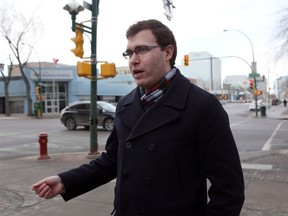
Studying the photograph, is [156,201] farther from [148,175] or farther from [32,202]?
[32,202]

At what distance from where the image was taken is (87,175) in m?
2.48

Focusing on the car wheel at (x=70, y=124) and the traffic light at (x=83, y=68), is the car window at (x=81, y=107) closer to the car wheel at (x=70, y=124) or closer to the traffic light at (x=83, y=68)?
the car wheel at (x=70, y=124)

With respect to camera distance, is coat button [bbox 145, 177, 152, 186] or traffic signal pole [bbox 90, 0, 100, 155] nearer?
coat button [bbox 145, 177, 152, 186]

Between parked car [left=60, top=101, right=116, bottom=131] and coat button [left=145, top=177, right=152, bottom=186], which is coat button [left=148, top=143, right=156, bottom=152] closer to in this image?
coat button [left=145, top=177, right=152, bottom=186]

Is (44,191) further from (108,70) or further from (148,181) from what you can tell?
(108,70)

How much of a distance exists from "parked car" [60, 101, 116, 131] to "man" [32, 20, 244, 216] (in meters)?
18.0

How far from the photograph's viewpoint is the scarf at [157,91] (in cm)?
215

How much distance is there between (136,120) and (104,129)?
18.7 metres

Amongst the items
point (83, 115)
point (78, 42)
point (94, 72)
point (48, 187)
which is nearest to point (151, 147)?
point (48, 187)

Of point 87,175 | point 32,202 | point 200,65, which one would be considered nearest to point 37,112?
point 32,202

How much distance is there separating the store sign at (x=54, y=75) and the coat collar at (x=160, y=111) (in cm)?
4749

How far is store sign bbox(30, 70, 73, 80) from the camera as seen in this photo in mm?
48594

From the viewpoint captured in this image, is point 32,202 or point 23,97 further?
point 23,97

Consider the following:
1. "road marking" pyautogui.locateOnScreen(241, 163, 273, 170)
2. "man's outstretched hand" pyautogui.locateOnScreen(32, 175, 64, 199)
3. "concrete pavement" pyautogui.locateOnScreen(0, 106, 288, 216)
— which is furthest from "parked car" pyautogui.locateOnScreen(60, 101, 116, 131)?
"man's outstretched hand" pyautogui.locateOnScreen(32, 175, 64, 199)
